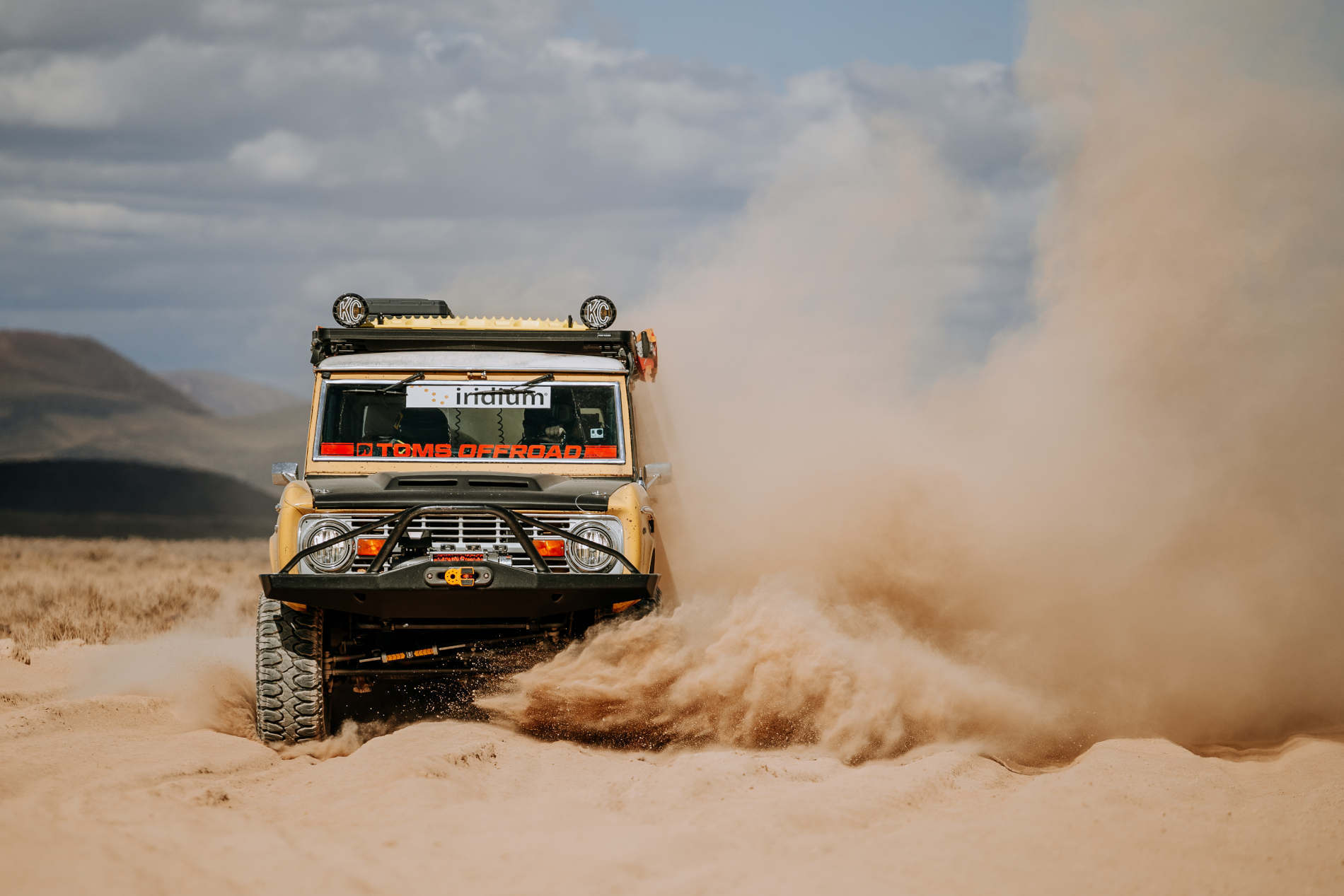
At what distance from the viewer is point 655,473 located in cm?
873

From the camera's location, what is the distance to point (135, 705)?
377 inches

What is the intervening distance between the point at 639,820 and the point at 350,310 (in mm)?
4540

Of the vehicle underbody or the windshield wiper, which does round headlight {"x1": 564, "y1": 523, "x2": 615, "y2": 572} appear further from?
the windshield wiper

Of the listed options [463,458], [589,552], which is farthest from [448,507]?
[463,458]

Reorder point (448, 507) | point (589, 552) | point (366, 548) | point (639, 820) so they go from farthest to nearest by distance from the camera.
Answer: point (589, 552)
point (366, 548)
point (448, 507)
point (639, 820)

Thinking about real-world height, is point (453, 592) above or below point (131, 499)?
below

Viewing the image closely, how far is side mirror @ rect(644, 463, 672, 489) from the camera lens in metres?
8.72

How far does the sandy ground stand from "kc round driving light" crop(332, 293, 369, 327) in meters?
2.91

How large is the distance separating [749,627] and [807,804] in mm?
2352

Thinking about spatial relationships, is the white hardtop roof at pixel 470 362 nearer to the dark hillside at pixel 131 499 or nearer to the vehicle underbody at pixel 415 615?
the vehicle underbody at pixel 415 615

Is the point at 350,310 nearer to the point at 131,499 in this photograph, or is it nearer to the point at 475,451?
the point at 475,451

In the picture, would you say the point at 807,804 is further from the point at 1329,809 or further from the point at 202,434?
the point at 202,434

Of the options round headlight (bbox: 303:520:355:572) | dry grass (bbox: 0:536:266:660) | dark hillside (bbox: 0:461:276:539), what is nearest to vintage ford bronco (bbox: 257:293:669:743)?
round headlight (bbox: 303:520:355:572)

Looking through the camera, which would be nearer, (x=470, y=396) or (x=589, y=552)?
(x=589, y=552)
